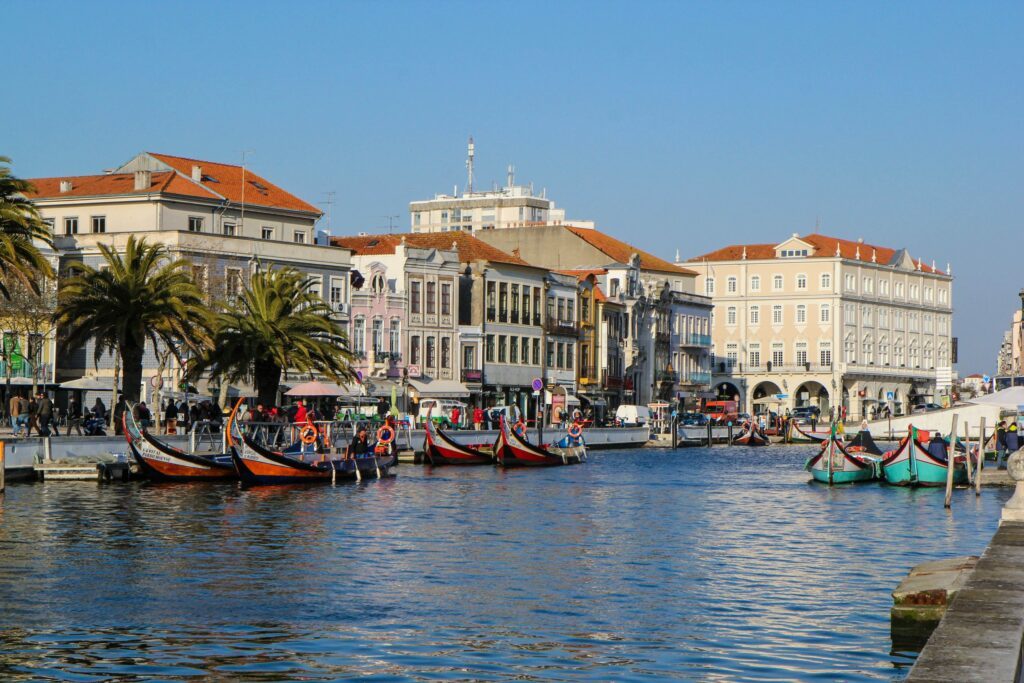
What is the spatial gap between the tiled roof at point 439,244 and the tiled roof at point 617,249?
758 inches

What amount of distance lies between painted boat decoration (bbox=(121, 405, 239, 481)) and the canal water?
1748 millimetres

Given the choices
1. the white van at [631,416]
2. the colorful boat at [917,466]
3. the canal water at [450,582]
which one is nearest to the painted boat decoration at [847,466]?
the colorful boat at [917,466]

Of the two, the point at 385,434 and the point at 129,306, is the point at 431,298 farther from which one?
the point at 129,306

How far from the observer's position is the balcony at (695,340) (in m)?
130

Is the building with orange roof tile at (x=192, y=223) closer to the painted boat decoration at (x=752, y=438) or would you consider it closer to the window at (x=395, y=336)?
the window at (x=395, y=336)

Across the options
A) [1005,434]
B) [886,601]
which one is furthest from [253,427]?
[886,601]

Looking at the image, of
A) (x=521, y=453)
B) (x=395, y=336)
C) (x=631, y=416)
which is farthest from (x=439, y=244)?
(x=521, y=453)

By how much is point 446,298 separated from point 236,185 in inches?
562

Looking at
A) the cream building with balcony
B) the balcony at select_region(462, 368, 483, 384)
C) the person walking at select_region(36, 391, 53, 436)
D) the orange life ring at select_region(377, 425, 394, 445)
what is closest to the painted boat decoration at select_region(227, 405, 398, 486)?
the orange life ring at select_region(377, 425, 394, 445)

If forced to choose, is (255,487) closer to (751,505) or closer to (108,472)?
(108,472)

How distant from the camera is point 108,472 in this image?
47.2 metres

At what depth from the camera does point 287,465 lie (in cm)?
4822

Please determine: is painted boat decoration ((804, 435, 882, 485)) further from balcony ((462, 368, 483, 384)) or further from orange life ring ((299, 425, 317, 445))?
balcony ((462, 368, 483, 384))

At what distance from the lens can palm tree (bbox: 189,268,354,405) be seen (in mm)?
59656
